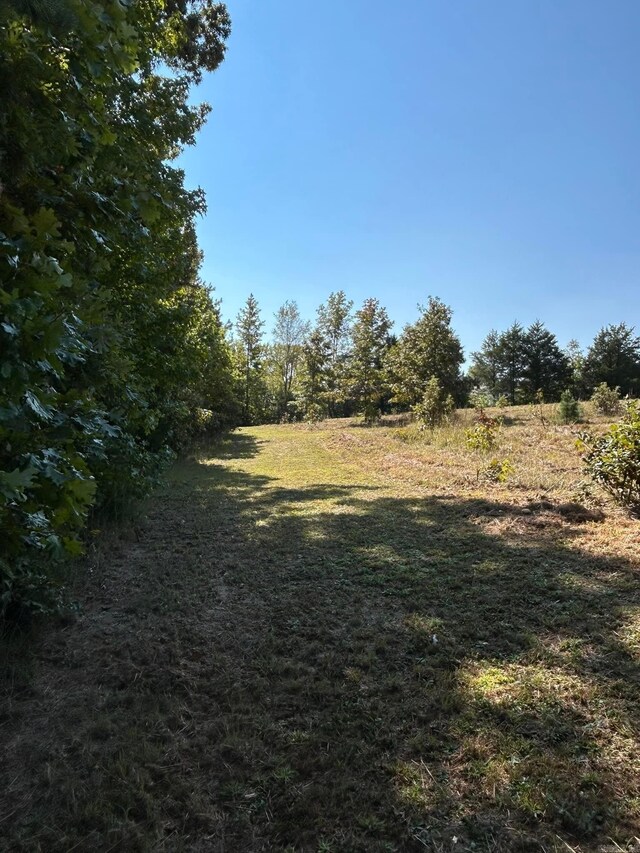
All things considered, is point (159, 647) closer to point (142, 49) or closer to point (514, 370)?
point (142, 49)

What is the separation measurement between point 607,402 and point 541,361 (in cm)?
2687

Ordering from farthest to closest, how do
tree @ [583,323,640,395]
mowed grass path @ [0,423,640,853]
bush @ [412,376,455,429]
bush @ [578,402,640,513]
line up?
tree @ [583,323,640,395]
bush @ [412,376,455,429]
bush @ [578,402,640,513]
mowed grass path @ [0,423,640,853]

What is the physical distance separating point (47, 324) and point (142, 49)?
3.55m

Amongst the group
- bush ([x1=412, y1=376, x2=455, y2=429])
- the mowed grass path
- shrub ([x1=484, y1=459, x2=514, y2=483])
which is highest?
bush ([x1=412, y1=376, x2=455, y2=429])

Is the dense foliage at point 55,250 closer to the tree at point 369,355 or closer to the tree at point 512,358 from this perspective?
the tree at point 369,355

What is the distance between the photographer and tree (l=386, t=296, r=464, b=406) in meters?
18.2

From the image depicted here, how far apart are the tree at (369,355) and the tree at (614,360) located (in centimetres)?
1931

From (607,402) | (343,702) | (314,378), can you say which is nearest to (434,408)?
(607,402)

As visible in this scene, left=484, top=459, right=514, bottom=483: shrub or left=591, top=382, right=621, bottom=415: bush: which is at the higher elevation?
left=591, top=382, right=621, bottom=415: bush

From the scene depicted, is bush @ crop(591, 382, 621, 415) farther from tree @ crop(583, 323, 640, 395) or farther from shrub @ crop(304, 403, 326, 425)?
tree @ crop(583, 323, 640, 395)

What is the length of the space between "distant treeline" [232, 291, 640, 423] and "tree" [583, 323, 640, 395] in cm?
7

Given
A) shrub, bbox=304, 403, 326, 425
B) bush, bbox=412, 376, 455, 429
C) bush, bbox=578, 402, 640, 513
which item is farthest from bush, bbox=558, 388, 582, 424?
shrub, bbox=304, 403, 326, 425

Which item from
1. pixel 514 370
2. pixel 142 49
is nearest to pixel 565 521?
pixel 142 49

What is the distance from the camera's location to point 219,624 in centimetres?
334
